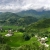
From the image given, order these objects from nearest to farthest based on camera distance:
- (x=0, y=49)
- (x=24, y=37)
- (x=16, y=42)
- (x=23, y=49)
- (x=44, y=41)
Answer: (x=23, y=49) < (x=0, y=49) < (x=44, y=41) < (x=16, y=42) < (x=24, y=37)

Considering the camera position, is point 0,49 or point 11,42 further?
point 11,42

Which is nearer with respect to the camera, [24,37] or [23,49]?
[23,49]

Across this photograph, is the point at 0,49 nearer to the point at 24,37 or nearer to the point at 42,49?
the point at 42,49

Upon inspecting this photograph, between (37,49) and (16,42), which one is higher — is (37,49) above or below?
above

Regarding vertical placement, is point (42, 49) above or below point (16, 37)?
above

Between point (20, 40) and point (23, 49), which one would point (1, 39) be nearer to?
point (20, 40)

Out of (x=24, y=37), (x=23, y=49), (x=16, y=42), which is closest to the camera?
(x=23, y=49)

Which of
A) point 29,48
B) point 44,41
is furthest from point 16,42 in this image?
point 29,48

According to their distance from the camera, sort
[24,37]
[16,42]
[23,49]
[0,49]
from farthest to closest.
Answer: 1. [24,37]
2. [16,42]
3. [0,49]
4. [23,49]

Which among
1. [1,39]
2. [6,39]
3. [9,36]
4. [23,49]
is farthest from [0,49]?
[9,36]
